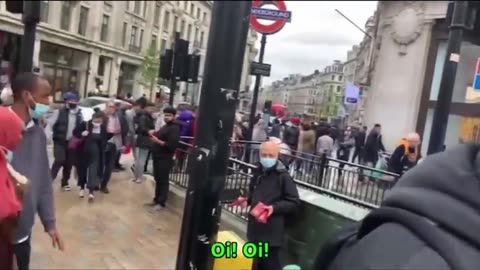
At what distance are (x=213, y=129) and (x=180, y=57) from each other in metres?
2.54

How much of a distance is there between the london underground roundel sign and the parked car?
611 cm

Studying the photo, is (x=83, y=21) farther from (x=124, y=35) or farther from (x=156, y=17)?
(x=156, y=17)

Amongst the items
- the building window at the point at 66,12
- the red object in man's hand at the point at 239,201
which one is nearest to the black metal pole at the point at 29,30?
the red object in man's hand at the point at 239,201

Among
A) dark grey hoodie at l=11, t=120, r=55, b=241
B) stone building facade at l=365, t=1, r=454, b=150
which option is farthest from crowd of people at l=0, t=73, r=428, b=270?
stone building facade at l=365, t=1, r=454, b=150

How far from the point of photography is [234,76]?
→ 207 centimetres

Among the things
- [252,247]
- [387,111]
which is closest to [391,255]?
[252,247]

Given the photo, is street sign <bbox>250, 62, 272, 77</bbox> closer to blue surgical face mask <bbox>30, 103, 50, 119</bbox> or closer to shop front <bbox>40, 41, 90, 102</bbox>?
blue surgical face mask <bbox>30, 103, 50, 119</bbox>

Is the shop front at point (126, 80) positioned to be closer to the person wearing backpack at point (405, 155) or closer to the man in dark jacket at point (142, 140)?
the man in dark jacket at point (142, 140)

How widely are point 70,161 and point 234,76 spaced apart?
6.65m

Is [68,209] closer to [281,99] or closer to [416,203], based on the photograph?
[281,99]

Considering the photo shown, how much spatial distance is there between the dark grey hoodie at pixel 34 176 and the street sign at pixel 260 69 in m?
1.38

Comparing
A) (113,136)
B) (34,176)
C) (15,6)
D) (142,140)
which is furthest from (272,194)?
(113,136)

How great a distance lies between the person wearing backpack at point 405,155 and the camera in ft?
15.6

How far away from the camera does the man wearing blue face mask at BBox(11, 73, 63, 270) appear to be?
3021 mm
